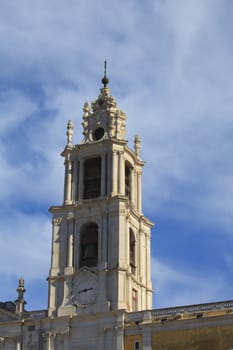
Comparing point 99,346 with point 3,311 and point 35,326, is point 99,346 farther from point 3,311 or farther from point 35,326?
point 3,311

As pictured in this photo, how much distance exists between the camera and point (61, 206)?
5772cm

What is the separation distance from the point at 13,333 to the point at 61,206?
9.14 m

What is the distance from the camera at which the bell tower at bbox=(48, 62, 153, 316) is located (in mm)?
53906

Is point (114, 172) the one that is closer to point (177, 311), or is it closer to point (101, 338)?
point (177, 311)

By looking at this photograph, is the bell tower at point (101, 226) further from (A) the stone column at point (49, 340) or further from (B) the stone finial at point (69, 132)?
(A) the stone column at point (49, 340)

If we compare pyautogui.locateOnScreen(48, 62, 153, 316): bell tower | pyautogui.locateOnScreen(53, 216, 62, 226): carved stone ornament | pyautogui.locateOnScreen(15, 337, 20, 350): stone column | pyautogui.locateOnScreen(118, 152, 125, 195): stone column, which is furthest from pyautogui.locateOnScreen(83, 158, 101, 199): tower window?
pyautogui.locateOnScreen(15, 337, 20, 350): stone column

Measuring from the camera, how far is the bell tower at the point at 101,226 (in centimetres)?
5391

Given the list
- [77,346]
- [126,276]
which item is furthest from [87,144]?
[77,346]

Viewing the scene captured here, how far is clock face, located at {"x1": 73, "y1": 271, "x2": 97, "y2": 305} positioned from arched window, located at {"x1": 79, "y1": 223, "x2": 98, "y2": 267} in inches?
37.1

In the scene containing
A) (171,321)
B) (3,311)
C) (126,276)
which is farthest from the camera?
(3,311)

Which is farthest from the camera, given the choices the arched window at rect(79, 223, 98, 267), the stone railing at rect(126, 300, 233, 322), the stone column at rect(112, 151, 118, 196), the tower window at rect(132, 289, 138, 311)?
the stone column at rect(112, 151, 118, 196)

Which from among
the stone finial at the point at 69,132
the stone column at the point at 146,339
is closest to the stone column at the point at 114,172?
the stone finial at the point at 69,132

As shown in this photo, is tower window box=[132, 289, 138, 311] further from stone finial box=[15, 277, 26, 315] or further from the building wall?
stone finial box=[15, 277, 26, 315]

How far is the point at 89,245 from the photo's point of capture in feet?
185
